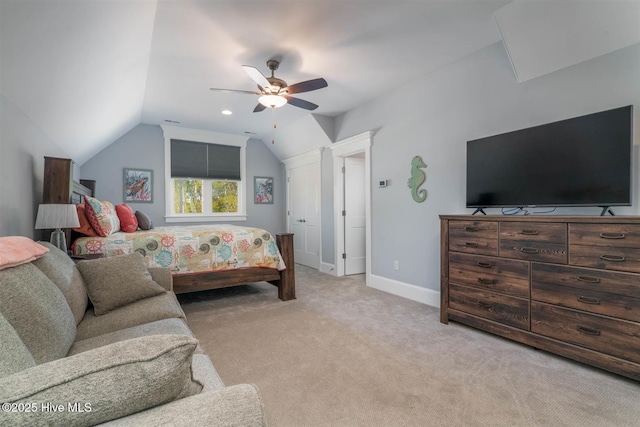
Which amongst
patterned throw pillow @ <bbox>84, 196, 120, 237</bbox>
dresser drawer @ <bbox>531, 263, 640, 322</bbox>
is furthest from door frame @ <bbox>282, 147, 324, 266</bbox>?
dresser drawer @ <bbox>531, 263, 640, 322</bbox>

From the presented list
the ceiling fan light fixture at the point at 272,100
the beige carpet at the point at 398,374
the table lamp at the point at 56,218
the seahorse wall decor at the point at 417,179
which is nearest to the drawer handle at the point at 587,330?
the beige carpet at the point at 398,374

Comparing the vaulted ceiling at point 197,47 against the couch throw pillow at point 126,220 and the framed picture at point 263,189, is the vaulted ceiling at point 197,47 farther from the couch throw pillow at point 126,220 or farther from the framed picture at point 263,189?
the framed picture at point 263,189

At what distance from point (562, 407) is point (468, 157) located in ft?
6.52

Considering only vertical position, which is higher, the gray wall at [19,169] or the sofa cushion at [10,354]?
the gray wall at [19,169]

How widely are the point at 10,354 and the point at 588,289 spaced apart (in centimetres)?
279

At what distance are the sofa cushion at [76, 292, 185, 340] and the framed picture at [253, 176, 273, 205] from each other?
4.48 metres

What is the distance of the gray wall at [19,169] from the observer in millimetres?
1962

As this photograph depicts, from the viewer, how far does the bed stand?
3.05 m

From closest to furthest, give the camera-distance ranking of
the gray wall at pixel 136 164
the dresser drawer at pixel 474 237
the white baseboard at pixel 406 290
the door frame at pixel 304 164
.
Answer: the dresser drawer at pixel 474 237 → the white baseboard at pixel 406 290 → the gray wall at pixel 136 164 → the door frame at pixel 304 164

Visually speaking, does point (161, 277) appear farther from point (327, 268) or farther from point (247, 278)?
point (327, 268)

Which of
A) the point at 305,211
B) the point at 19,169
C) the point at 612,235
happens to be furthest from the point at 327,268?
the point at 19,169

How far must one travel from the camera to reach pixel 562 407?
162cm

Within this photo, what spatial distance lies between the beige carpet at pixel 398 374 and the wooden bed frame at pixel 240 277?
323 mm

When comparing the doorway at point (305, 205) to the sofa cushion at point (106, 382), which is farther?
the doorway at point (305, 205)
